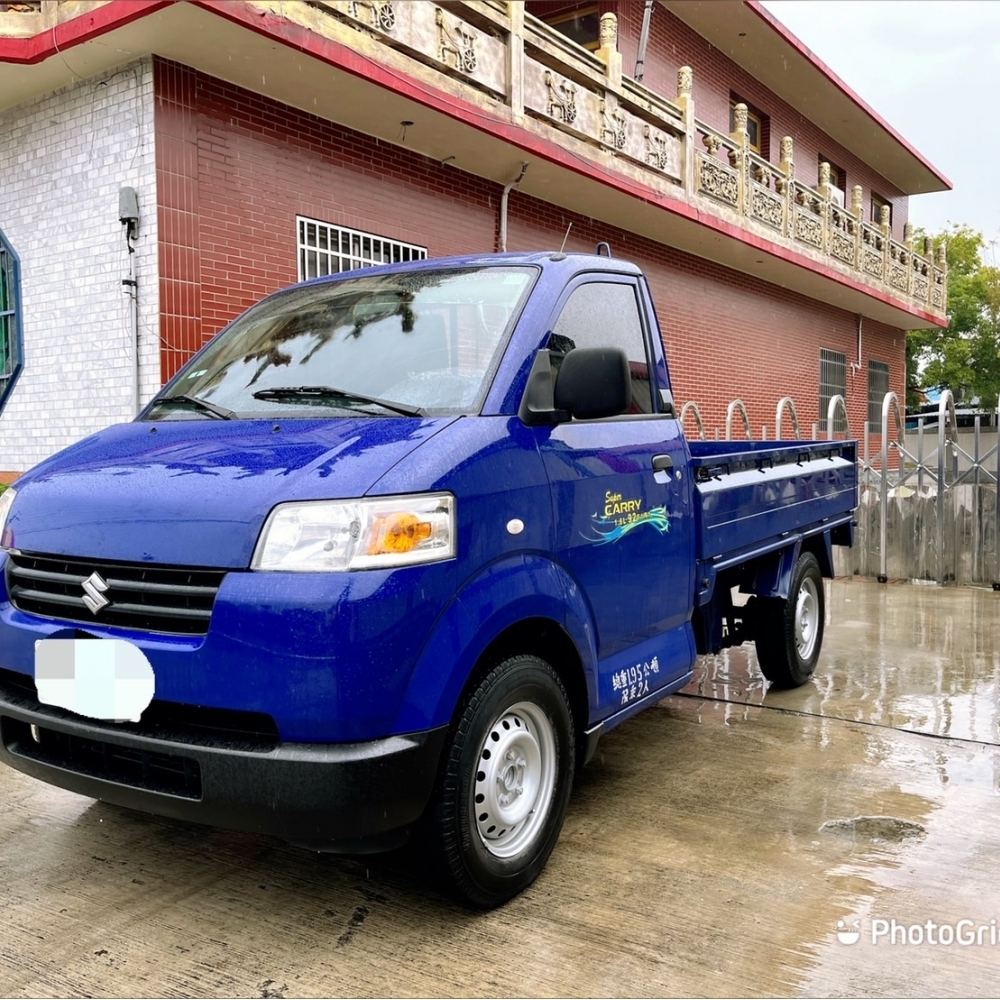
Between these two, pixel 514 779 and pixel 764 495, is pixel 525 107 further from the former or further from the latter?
pixel 514 779

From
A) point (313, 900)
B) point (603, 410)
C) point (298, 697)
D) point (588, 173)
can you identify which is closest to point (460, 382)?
point (603, 410)

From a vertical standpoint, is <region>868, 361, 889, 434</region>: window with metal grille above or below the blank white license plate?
above

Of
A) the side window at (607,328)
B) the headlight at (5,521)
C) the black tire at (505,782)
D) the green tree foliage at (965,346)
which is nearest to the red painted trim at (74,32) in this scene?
the side window at (607,328)

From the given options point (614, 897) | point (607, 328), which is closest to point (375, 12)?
point (607, 328)

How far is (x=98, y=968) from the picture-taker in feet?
8.98

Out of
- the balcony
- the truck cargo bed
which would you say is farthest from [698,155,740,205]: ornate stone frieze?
the truck cargo bed

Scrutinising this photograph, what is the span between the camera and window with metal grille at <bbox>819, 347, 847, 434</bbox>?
20.1 metres

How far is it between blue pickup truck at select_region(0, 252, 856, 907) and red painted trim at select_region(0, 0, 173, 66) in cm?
382

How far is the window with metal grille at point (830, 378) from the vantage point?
2010 centimetres

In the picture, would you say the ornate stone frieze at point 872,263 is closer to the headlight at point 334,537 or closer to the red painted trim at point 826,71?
the red painted trim at point 826,71

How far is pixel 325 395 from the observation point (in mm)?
3344

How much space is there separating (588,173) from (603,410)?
8.03m

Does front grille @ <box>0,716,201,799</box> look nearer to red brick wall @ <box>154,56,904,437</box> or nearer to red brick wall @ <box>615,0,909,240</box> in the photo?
red brick wall @ <box>154,56,904,437</box>

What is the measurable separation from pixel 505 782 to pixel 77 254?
6.79 meters
